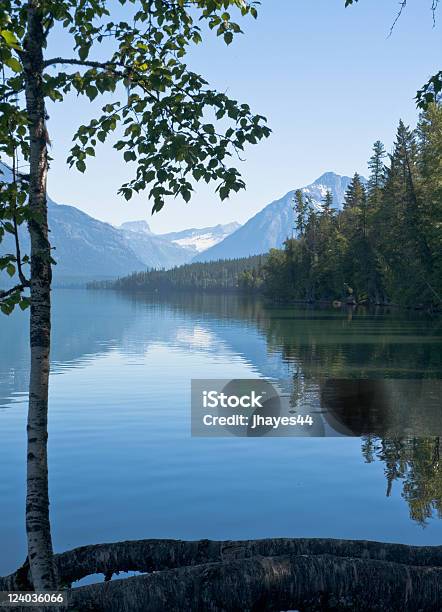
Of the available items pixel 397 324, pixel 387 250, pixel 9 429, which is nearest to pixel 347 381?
pixel 9 429

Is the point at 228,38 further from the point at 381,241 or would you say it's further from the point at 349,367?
the point at 381,241

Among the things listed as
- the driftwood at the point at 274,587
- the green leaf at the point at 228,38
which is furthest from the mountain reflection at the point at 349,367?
the green leaf at the point at 228,38

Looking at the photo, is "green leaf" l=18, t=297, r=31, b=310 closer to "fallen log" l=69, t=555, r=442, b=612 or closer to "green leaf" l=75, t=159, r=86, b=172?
"green leaf" l=75, t=159, r=86, b=172

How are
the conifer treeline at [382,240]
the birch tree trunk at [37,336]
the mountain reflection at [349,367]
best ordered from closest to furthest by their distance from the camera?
1. the birch tree trunk at [37,336]
2. the mountain reflection at [349,367]
3. the conifer treeline at [382,240]

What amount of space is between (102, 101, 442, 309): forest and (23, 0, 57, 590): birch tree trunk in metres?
67.7

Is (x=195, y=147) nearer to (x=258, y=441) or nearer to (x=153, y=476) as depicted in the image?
(x=153, y=476)

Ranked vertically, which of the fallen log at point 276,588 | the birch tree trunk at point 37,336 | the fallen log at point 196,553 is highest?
the birch tree trunk at point 37,336

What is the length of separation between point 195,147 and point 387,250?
103 metres

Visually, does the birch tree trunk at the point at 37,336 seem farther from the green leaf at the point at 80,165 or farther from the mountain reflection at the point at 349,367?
the mountain reflection at the point at 349,367

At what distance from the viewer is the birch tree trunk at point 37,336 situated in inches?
272

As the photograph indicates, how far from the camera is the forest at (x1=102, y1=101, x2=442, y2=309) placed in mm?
80875

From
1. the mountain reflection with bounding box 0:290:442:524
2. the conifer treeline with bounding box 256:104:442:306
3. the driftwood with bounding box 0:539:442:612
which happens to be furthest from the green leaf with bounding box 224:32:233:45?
the conifer treeline with bounding box 256:104:442:306

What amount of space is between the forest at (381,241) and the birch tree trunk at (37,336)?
6771cm

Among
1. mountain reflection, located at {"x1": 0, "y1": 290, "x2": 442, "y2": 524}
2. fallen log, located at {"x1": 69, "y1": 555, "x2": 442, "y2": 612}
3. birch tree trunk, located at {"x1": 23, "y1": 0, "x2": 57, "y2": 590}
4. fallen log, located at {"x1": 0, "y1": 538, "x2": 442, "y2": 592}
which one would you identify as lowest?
mountain reflection, located at {"x1": 0, "y1": 290, "x2": 442, "y2": 524}
